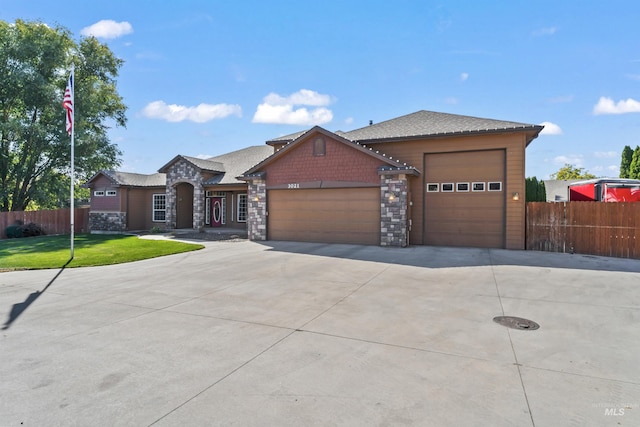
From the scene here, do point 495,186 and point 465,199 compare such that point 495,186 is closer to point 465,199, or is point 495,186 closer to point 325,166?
point 465,199

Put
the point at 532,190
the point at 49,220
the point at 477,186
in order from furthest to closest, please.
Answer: the point at 49,220
the point at 532,190
the point at 477,186

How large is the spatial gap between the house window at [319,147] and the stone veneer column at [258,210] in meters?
3.24

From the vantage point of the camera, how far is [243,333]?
5.07 meters

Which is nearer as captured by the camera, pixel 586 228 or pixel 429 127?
pixel 586 228

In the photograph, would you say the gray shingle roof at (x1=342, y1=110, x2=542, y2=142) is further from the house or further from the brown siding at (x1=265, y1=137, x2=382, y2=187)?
the brown siding at (x1=265, y1=137, x2=382, y2=187)

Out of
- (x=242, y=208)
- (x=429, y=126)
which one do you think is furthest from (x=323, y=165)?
(x=242, y=208)

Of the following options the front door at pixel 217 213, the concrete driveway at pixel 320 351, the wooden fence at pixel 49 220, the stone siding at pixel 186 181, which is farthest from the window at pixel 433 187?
the wooden fence at pixel 49 220

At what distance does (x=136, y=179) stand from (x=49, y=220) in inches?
238

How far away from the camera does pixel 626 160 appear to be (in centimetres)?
3331

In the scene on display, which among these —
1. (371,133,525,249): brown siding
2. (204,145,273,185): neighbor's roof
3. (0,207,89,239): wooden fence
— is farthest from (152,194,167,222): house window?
(371,133,525,249): brown siding

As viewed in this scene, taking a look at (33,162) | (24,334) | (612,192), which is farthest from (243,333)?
(33,162)

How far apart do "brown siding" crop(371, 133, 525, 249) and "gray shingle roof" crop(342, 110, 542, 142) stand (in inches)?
15.8

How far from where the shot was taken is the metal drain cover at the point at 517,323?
17.5ft

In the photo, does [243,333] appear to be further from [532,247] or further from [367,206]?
[532,247]
